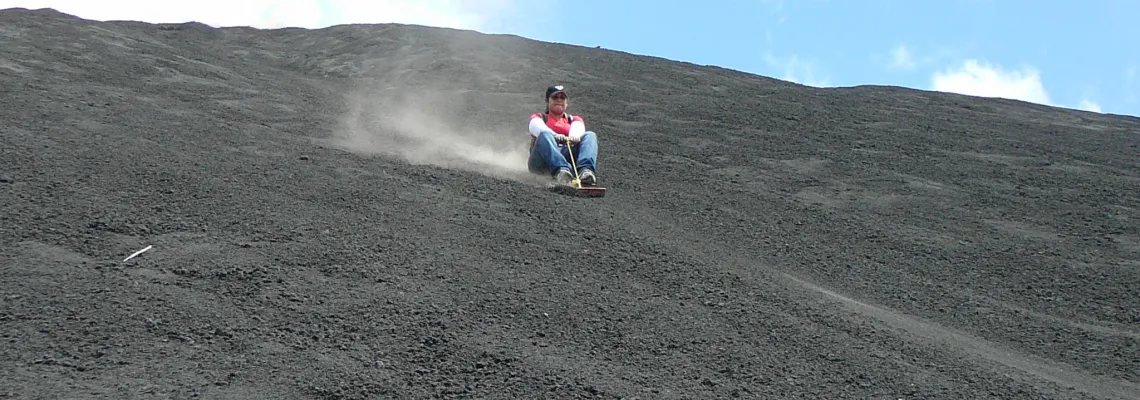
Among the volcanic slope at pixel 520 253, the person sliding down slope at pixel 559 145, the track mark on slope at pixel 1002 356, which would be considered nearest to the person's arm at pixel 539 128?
the person sliding down slope at pixel 559 145

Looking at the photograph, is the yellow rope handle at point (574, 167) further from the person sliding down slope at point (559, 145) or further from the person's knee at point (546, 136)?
the person's knee at point (546, 136)

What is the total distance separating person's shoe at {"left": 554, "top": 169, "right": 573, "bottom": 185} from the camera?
8547 millimetres

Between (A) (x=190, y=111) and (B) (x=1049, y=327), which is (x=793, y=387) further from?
(A) (x=190, y=111)

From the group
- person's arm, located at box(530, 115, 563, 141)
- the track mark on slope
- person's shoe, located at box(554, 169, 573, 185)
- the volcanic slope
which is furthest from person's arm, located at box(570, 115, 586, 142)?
the track mark on slope

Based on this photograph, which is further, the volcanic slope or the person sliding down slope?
the person sliding down slope

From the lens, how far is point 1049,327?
6.17 metres

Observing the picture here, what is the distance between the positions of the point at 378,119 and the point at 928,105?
26.9ft

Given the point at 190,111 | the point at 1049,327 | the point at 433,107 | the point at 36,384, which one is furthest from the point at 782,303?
the point at 433,107

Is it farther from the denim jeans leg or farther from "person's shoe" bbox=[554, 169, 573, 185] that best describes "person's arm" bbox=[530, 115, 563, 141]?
"person's shoe" bbox=[554, 169, 573, 185]

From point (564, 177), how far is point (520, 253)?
242cm

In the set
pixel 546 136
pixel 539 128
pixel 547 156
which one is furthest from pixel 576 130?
pixel 547 156

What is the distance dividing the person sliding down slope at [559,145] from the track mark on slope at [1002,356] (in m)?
2.95

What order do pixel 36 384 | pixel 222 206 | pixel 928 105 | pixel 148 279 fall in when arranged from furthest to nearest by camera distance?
pixel 928 105 < pixel 222 206 < pixel 148 279 < pixel 36 384

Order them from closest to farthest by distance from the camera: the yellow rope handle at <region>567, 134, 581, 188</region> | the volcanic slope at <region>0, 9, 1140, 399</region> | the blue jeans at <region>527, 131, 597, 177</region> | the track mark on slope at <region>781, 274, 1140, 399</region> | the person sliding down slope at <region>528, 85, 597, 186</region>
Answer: the volcanic slope at <region>0, 9, 1140, 399</region>
the track mark on slope at <region>781, 274, 1140, 399</region>
the yellow rope handle at <region>567, 134, 581, 188</region>
the person sliding down slope at <region>528, 85, 597, 186</region>
the blue jeans at <region>527, 131, 597, 177</region>
